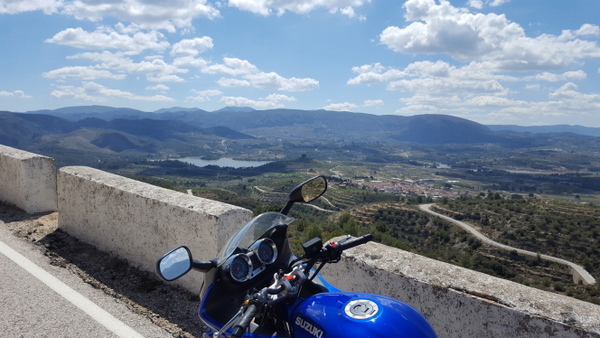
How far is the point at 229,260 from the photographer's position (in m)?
1.98

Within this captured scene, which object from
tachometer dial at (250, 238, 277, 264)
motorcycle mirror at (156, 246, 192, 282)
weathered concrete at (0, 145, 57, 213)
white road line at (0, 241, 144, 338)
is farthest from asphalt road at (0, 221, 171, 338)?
weathered concrete at (0, 145, 57, 213)

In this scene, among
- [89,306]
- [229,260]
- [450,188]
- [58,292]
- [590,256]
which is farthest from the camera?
[450,188]

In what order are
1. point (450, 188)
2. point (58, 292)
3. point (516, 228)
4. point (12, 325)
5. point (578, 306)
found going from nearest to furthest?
point (578, 306), point (12, 325), point (58, 292), point (516, 228), point (450, 188)

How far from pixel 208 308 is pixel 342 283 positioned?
1.64 metres

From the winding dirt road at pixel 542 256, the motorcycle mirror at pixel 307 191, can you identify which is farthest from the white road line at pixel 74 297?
the winding dirt road at pixel 542 256

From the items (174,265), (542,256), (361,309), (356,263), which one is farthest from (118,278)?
(542,256)

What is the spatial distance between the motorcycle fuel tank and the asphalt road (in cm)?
252

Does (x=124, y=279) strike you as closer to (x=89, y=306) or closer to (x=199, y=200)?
(x=89, y=306)

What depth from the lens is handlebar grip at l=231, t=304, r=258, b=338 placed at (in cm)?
152

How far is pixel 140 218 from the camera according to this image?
4.97m

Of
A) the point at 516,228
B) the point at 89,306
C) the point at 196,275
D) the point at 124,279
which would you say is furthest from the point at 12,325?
the point at 516,228

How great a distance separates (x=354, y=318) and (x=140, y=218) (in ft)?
13.2

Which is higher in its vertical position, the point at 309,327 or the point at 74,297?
the point at 309,327

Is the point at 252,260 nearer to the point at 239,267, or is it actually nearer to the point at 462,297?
the point at 239,267
